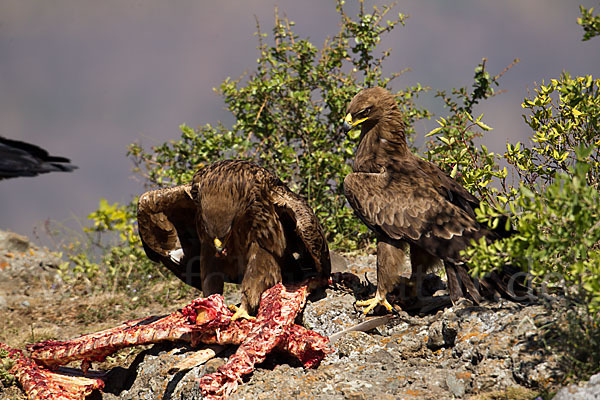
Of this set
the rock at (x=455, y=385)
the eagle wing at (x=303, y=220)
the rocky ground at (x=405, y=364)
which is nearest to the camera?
the rocky ground at (x=405, y=364)

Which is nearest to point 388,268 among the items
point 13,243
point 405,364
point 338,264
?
point 405,364

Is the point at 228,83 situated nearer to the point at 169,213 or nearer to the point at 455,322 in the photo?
the point at 169,213

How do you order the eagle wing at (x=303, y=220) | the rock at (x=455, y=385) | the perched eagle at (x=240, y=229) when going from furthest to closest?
the eagle wing at (x=303, y=220)
the perched eagle at (x=240, y=229)
the rock at (x=455, y=385)

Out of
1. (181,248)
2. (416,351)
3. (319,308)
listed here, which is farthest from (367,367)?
(181,248)

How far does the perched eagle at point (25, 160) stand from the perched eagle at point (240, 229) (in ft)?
29.2

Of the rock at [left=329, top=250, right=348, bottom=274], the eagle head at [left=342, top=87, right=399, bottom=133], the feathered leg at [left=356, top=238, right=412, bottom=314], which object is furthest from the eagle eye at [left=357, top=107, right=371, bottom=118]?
the rock at [left=329, top=250, right=348, bottom=274]

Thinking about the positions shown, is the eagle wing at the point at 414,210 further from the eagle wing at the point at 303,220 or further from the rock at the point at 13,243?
the rock at the point at 13,243

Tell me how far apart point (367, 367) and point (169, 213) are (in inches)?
87.2

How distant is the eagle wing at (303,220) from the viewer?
4.58 m

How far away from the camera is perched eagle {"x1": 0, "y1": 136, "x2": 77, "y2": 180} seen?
13.1 m

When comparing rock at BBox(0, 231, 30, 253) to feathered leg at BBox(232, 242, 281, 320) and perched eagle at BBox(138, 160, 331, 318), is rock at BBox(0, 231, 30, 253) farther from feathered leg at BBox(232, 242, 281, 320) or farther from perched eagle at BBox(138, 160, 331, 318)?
feathered leg at BBox(232, 242, 281, 320)

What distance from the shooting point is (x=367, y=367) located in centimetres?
403

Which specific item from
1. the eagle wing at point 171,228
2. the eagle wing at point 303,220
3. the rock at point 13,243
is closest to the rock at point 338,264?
the eagle wing at point 303,220

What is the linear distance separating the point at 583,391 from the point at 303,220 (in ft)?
7.93
